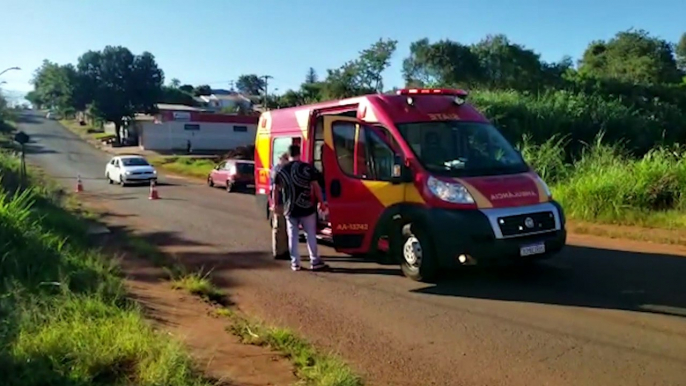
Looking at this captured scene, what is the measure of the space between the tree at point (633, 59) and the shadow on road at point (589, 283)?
178 ft

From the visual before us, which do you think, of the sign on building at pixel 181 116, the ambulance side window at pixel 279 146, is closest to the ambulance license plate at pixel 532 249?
the ambulance side window at pixel 279 146

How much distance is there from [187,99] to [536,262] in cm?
10385

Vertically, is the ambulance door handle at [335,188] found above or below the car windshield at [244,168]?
above

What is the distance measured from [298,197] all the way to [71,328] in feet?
14.5

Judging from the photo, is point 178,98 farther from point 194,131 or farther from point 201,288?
point 201,288

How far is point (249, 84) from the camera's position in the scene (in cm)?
13338

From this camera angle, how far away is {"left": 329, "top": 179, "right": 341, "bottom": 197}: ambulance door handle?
9820mm

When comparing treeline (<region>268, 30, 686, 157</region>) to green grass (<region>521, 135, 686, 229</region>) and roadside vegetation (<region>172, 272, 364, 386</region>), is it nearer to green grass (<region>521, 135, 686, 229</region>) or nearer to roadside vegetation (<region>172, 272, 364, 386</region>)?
green grass (<region>521, 135, 686, 229</region>)

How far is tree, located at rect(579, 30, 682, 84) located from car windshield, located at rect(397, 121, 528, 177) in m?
55.2

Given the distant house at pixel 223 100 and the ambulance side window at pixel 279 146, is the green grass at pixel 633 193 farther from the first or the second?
the distant house at pixel 223 100

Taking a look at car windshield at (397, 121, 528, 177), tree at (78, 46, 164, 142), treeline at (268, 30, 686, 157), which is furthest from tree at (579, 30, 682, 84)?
car windshield at (397, 121, 528, 177)

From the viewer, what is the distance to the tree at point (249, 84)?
130375 millimetres

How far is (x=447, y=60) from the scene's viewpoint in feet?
161

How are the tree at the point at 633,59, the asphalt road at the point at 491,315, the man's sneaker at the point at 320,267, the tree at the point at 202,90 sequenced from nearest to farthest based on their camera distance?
the asphalt road at the point at 491,315, the man's sneaker at the point at 320,267, the tree at the point at 633,59, the tree at the point at 202,90
